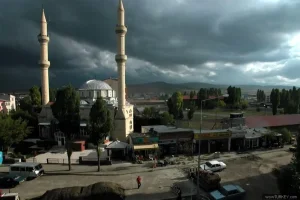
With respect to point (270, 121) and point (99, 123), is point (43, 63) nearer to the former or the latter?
point (99, 123)

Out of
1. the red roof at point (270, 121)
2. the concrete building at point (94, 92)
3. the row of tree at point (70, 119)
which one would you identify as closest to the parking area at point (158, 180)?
the row of tree at point (70, 119)

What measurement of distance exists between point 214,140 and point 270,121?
645 inches

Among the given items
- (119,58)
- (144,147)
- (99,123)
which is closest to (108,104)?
(119,58)

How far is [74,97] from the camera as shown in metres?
35.0

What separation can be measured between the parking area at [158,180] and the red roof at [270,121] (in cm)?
1270

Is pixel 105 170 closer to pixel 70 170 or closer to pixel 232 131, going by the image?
pixel 70 170

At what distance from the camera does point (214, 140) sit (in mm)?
30438

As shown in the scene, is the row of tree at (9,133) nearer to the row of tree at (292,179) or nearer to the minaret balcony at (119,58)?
the minaret balcony at (119,58)

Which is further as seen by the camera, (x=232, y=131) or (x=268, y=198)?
(x=232, y=131)

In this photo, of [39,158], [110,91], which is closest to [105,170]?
[39,158]

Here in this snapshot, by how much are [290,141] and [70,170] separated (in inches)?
1285

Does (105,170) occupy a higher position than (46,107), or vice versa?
(46,107)

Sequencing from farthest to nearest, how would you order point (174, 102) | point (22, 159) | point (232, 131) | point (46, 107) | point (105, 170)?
point (174, 102), point (46, 107), point (232, 131), point (22, 159), point (105, 170)

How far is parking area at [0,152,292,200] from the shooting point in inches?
724
